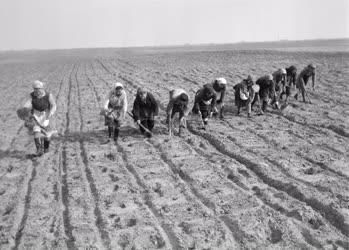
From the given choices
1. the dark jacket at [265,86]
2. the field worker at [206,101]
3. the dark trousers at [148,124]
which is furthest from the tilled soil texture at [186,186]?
the dark jacket at [265,86]

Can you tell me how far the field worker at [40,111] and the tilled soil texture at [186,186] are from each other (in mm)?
415

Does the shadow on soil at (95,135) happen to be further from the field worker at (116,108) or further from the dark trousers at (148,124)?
the field worker at (116,108)

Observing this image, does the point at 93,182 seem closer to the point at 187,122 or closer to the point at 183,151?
the point at 183,151

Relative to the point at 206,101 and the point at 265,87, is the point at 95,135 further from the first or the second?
the point at 265,87

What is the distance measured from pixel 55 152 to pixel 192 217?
389cm

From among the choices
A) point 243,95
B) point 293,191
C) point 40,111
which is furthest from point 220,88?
point 293,191

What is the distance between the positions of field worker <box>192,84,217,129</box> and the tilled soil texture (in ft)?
1.13

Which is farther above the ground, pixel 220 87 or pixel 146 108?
pixel 220 87

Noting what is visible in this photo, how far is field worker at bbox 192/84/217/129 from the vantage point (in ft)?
29.6

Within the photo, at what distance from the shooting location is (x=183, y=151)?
25.5ft

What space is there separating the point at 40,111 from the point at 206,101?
144 inches

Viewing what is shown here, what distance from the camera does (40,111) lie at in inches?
302

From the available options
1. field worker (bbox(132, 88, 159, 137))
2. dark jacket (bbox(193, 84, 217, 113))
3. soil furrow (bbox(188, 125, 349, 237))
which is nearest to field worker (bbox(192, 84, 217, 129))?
dark jacket (bbox(193, 84, 217, 113))

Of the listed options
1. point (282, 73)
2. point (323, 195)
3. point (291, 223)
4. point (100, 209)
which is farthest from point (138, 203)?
point (282, 73)
